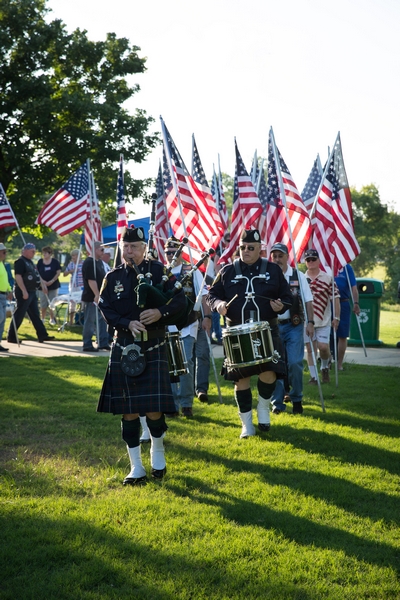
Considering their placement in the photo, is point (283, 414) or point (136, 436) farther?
point (283, 414)

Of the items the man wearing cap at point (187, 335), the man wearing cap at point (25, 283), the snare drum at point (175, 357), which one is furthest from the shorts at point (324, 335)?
the man wearing cap at point (25, 283)

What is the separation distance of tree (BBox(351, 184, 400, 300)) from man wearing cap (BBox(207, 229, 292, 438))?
36133 millimetres

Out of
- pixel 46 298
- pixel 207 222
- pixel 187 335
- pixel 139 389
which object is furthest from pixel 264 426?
pixel 46 298

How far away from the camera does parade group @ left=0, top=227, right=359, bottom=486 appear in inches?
213

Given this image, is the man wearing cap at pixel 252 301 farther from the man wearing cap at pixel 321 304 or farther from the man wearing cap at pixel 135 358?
the man wearing cap at pixel 321 304

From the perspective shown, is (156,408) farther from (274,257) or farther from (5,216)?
(5,216)

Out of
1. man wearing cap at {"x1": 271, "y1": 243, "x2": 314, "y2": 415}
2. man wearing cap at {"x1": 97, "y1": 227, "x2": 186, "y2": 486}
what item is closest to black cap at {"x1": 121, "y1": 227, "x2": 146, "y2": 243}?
man wearing cap at {"x1": 97, "y1": 227, "x2": 186, "y2": 486}

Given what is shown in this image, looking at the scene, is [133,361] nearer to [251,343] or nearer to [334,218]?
[251,343]

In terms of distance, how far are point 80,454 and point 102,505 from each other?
1359 mm

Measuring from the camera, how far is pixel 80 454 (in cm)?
607

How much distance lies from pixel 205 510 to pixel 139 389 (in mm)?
1137

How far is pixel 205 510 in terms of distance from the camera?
472 centimetres

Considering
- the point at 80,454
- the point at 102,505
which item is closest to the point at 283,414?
the point at 80,454

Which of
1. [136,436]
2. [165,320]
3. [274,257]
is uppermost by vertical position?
[274,257]
